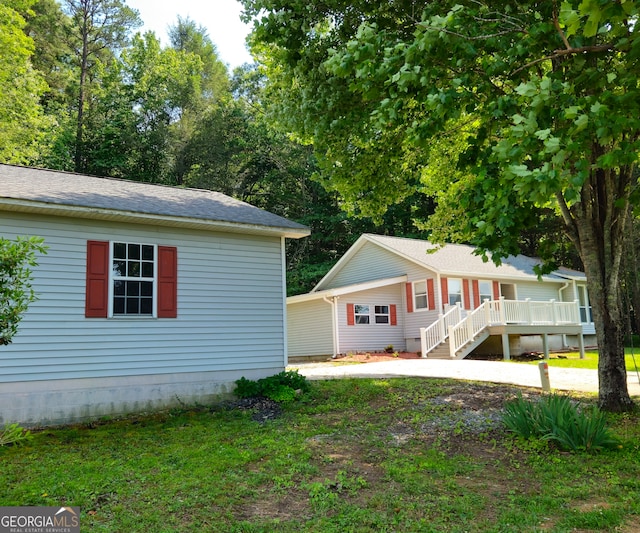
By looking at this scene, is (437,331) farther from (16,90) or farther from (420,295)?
(16,90)

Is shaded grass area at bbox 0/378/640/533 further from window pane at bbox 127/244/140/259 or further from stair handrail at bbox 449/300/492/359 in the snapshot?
stair handrail at bbox 449/300/492/359

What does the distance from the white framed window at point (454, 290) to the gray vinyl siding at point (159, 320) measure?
38.1 ft

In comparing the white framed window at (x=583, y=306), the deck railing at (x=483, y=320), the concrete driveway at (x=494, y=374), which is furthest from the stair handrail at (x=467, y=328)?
the white framed window at (x=583, y=306)

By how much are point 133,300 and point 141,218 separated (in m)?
1.48

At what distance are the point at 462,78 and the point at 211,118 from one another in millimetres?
25045

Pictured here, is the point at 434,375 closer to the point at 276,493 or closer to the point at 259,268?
the point at 259,268

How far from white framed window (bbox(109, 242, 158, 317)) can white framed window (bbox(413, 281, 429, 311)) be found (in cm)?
1363

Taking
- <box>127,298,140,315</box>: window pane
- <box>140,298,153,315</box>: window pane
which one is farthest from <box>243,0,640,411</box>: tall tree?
<box>127,298,140,315</box>: window pane

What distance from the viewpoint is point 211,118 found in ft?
93.2

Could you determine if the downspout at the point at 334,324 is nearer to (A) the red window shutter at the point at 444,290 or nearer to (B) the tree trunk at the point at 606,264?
(A) the red window shutter at the point at 444,290

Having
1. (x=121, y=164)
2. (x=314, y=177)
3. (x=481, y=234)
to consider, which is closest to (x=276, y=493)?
(x=481, y=234)

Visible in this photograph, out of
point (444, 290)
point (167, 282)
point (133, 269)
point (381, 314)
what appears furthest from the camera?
point (381, 314)

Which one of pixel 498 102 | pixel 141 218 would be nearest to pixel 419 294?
pixel 141 218

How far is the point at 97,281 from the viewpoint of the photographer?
332 inches
